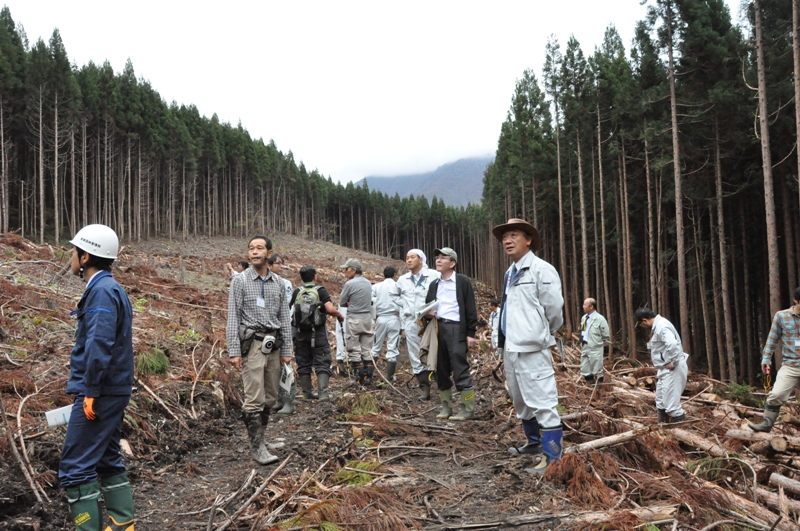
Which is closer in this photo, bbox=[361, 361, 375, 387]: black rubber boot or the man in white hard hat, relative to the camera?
the man in white hard hat

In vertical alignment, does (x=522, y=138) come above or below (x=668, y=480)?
above

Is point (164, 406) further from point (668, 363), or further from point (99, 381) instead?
point (668, 363)

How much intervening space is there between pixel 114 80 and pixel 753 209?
161 feet

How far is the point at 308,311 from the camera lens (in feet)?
27.4

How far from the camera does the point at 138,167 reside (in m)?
46.3

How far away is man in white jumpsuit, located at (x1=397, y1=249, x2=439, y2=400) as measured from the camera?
8.87 meters

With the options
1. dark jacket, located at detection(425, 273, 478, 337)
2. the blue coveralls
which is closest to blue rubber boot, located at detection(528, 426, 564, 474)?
dark jacket, located at detection(425, 273, 478, 337)

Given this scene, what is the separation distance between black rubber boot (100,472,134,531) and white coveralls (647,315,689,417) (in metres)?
7.71

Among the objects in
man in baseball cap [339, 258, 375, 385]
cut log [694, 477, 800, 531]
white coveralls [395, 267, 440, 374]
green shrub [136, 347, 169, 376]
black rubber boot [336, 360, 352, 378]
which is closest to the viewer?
cut log [694, 477, 800, 531]

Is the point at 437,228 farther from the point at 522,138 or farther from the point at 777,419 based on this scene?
the point at 777,419

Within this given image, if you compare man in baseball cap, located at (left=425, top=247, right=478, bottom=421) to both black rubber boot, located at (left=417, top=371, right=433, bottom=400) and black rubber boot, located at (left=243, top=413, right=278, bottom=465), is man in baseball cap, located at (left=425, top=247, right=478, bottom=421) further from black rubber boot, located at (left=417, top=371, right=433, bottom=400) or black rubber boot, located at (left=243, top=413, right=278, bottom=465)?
black rubber boot, located at (left=243, top=413, right=278, bottom=465)

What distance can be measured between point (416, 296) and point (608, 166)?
23158 millimetres

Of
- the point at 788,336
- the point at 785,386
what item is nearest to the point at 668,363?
the point at 785,386

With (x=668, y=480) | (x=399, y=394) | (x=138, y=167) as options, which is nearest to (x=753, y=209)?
(x=399, y=394)
